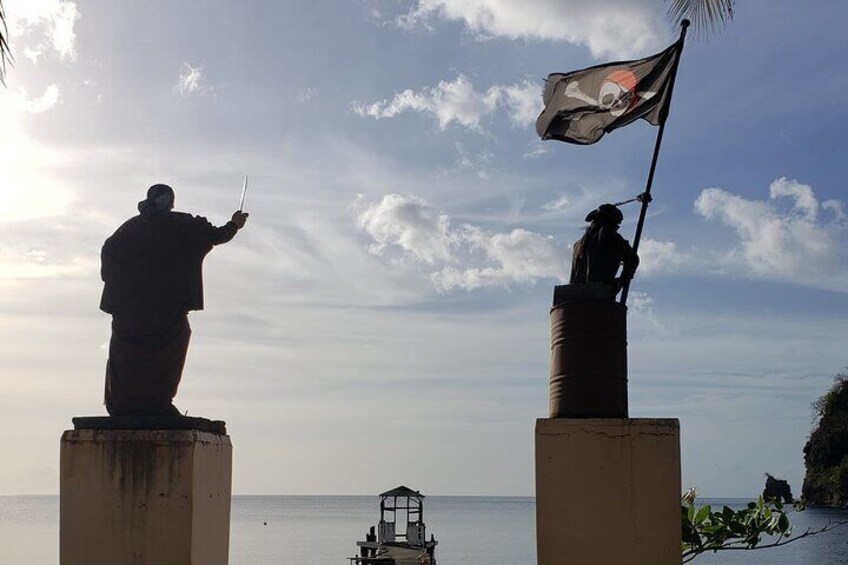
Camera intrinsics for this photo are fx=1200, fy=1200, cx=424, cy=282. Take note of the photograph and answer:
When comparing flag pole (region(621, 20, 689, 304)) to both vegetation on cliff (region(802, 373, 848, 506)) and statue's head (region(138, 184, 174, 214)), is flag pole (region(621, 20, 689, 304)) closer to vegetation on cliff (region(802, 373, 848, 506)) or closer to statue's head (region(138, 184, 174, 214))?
statue's head (region(138, 184, 174, 214))

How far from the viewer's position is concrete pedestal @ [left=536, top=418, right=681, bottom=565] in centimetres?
720

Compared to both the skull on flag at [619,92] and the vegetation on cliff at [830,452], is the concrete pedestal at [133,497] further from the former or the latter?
the vegetation on cliff at [830,452]

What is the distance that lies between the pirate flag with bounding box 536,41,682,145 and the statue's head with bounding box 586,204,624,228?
3.06 feet

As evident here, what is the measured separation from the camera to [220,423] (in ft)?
25.1

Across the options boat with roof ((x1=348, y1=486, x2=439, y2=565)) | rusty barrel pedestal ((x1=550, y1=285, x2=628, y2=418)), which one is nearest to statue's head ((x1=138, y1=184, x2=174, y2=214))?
rusty barrel pedestal ((x1=550, y1=285, x2=628, y2=418))

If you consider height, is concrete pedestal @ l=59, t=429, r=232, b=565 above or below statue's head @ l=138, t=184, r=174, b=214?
below

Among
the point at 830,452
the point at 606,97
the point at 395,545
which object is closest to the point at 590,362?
the point at 606,97

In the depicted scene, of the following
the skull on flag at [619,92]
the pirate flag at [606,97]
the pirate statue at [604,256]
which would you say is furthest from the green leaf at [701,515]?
the skull on flag at [619,92]

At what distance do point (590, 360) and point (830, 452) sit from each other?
98710mm

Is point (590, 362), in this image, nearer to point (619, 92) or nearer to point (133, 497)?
point (619, 92)

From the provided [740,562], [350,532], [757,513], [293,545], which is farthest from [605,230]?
[350,532]

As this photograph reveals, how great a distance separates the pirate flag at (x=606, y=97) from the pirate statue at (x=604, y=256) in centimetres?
102

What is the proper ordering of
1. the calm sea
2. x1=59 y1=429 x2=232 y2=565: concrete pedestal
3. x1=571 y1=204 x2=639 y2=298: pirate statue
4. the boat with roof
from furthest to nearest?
the calm sea < the boat with roof < x1=571 y1=204 x2=639 y2=298: pirate statue < x1=59 y1=429 x2=232 y2=565: concrete pedestal

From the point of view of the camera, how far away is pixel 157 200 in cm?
784
